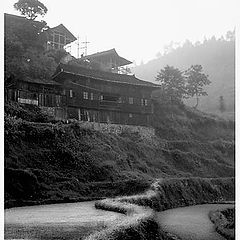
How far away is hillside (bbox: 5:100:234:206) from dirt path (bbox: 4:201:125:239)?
1.72 ft

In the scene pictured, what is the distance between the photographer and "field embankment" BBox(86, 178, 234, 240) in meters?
4.47

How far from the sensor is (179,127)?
893 centimetres

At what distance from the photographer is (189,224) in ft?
17.7

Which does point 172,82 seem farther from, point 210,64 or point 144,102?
point 144,102

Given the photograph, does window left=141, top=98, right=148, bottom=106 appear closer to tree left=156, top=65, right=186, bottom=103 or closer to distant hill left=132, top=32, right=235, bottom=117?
tree left=156, top=65, right=186, bottom=103

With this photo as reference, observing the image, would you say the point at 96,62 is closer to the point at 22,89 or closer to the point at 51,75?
the point at 51,75

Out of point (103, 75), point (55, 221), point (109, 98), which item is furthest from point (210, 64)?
point (55, 221)

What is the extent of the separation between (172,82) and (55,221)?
4.52m

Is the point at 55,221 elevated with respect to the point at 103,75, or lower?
lower

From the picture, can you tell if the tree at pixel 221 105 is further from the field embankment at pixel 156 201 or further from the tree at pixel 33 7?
the tree at pixel 33 7

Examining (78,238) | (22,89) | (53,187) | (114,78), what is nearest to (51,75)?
(22,89)

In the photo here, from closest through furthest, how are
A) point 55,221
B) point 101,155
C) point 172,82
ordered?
point 55,221, point 101,155, point 172,82

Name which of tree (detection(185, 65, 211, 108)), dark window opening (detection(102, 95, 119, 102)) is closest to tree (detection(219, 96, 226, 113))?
tree (detection(185, 65, 211, 108))

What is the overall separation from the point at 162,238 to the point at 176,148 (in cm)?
396
